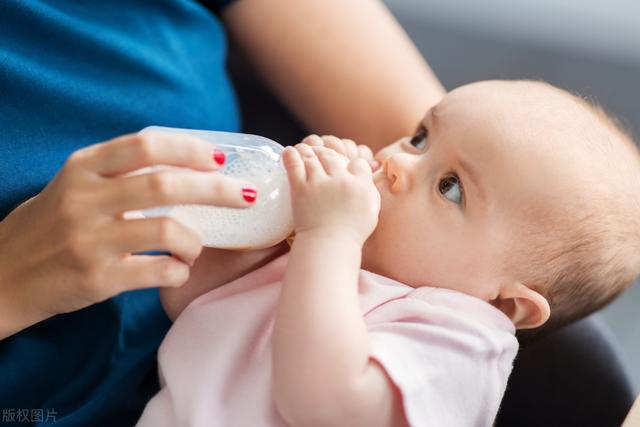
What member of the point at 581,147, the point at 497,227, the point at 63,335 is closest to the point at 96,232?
the point at 63,335

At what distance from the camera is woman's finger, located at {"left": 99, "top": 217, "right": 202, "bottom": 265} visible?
622 mm

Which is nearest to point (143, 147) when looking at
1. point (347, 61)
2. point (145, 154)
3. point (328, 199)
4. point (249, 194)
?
point (145, 154)

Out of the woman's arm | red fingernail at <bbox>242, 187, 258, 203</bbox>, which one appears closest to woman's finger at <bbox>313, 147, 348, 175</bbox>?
red fingernail at <bbox>242, 187, 258, 203</bbox>

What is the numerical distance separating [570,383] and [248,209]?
599 mm

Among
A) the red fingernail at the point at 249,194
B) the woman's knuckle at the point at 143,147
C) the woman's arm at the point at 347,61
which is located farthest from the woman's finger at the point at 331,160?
the woman's arm at the point at 347,61

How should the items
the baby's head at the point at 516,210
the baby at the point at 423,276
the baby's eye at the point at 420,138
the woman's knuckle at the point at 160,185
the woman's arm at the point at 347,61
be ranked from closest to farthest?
the woman's knuckle at the point at 160,185 < the baby at the point at 423,276 < the baby's head at the point at 516,210 < the baby's eye at the point at 420,138 < the woman's arm at the point at 347,61

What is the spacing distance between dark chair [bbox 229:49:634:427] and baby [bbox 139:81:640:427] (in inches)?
5.3

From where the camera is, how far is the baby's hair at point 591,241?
0.82 meters

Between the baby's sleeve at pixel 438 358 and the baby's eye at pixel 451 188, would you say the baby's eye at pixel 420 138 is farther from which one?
the baby's sleeve at pixel 438 358

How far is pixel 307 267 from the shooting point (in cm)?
73

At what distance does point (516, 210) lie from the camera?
2.71 ft

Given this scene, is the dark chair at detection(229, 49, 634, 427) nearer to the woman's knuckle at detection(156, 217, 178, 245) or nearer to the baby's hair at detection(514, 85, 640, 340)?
the baby's hair at detection(514, 85, 640, 340)

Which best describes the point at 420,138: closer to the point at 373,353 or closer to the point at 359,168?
the point at 359,168

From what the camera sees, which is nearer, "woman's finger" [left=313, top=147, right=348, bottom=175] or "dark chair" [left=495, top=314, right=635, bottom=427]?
"woman's finger" [left=313, top=147, right=348, bottom=175]
